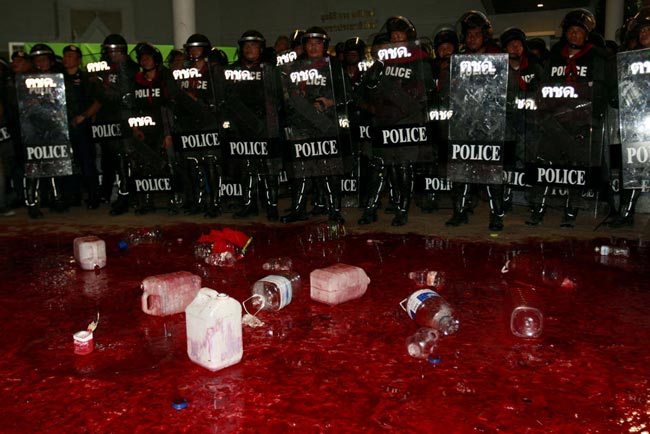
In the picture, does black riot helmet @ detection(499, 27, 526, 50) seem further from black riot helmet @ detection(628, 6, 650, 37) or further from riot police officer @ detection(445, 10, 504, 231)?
black riot helmet @ detection(628, 6, 650, 37)

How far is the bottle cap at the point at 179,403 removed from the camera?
8.21ft

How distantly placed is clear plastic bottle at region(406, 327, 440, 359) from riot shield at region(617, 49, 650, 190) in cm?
355

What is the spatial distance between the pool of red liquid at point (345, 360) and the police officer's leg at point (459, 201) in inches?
60.9

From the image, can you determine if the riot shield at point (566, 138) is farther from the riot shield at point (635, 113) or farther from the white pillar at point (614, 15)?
the white pillar at point (614, 15)

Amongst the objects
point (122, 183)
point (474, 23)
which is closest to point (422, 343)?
point (474, 23)

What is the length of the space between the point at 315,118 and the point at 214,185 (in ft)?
5.52

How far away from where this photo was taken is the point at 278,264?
4738mm

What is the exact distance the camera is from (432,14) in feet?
56.6

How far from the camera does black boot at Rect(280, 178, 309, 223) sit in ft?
22.1

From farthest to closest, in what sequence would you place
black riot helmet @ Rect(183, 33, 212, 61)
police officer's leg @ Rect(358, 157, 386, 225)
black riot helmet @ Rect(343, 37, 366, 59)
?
1. black riot helmet @ Rect(343, 37, 366, 59)
2. black riot helmet @ Rect(183, 33, 212, 61)
3. police officer's leg @ Rect(358, 157, 386, 225)

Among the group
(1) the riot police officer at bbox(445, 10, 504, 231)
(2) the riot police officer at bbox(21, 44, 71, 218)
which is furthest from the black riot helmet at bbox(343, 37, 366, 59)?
(2) the riot police officer at bbox(21, 44, 71, 218)

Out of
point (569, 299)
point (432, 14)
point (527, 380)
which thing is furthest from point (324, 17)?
point (527, 380)

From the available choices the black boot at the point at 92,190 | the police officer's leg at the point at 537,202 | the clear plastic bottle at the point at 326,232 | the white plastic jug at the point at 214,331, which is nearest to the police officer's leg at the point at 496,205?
the police officer's leg at the point at 537,202

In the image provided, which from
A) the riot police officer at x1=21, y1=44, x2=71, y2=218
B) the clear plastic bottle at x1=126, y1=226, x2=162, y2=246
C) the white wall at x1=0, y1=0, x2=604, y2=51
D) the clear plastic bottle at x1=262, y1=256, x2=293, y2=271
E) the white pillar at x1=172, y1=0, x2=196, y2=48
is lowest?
the clear plastic bottle at x1=262, y1=256, x2=293, y2=271
